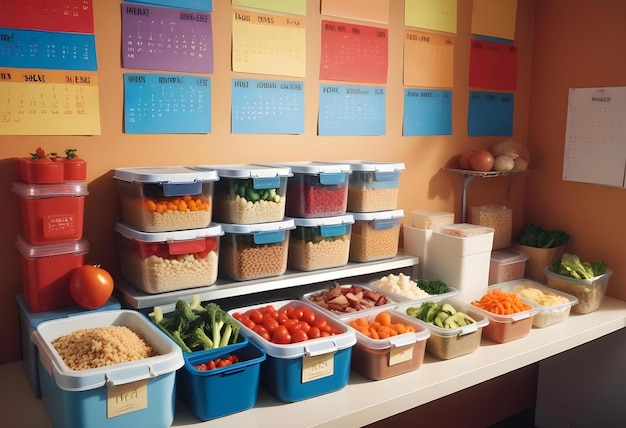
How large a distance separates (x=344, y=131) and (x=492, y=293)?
830 mm

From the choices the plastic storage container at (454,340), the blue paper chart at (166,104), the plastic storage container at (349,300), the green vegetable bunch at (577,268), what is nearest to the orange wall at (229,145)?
the blue paper chart at (166,104)

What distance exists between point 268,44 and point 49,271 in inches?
40.8

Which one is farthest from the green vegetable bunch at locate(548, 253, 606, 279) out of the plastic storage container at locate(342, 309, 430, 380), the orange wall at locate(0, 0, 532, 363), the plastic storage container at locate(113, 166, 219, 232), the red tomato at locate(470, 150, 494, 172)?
the plastic storage container at locate(113, 166, 219, 232)

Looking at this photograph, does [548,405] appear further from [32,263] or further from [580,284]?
[32,263]

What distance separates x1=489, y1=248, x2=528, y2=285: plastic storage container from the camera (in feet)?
7.53

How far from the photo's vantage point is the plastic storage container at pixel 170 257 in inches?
63.1

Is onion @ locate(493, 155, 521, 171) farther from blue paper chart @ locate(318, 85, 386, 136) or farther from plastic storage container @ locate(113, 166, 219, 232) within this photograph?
plastic storage container @ locate(113, 166, 219, 232)

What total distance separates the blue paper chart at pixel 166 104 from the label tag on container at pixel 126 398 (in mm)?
843

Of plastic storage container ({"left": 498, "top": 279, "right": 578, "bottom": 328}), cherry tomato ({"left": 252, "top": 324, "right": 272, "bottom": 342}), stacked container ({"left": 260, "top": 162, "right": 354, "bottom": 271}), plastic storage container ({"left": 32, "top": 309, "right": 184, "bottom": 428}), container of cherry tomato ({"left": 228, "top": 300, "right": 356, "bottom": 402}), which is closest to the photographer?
plastic storage container ({"left": 32, "top": 309, "right": 184, "bottom": 428})

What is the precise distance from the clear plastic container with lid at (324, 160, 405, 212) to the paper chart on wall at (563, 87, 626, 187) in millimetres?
927

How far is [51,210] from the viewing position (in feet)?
4.89

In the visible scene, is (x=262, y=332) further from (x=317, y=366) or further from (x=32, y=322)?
(x=32, y=322)

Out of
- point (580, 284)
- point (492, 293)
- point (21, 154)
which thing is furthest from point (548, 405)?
point (21, 154)

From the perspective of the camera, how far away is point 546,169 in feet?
8.51
